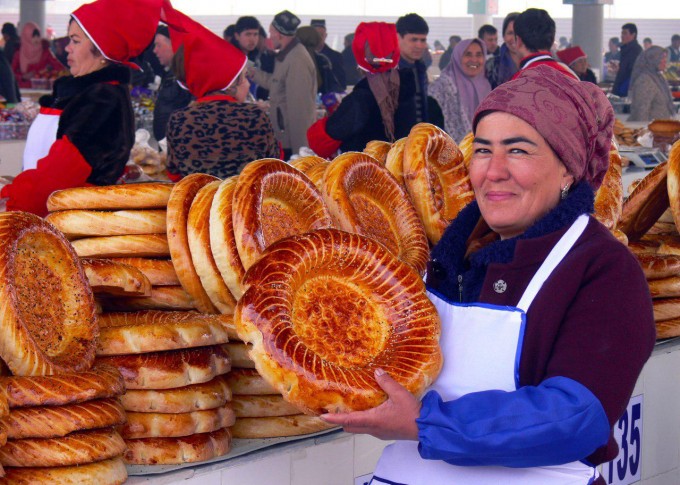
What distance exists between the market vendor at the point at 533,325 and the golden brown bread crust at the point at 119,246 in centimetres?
97

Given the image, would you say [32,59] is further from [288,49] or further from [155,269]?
[155,269]

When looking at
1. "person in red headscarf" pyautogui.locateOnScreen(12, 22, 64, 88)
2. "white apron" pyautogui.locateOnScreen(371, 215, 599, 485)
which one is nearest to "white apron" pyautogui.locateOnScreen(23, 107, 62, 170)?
"white apron" pyautogui.locateOnScreen(371, 215, 599, 485)

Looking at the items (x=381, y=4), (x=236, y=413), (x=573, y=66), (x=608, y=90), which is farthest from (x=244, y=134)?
(x=381, y=4)

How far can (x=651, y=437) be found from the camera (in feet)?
12.0

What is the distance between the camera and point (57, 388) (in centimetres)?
191

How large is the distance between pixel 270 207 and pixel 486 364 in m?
1.06

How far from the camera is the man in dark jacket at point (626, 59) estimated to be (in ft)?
46.6

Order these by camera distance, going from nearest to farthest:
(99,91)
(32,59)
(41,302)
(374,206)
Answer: (41,302) → (374,206) → (99,91) → (32,59)

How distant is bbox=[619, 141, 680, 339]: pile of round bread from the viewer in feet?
11.7

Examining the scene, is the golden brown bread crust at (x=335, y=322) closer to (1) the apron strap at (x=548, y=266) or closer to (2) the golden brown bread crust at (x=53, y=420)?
(1) the apron strap at (x=548, y=266)

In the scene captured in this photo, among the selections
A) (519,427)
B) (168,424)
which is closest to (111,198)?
(168,424)

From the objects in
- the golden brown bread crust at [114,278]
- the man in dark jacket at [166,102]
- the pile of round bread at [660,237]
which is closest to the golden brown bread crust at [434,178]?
the pile of round bread at [660,237]

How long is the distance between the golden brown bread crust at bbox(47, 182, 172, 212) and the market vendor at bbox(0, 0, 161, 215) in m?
0.97

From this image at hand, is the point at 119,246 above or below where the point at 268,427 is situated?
above
